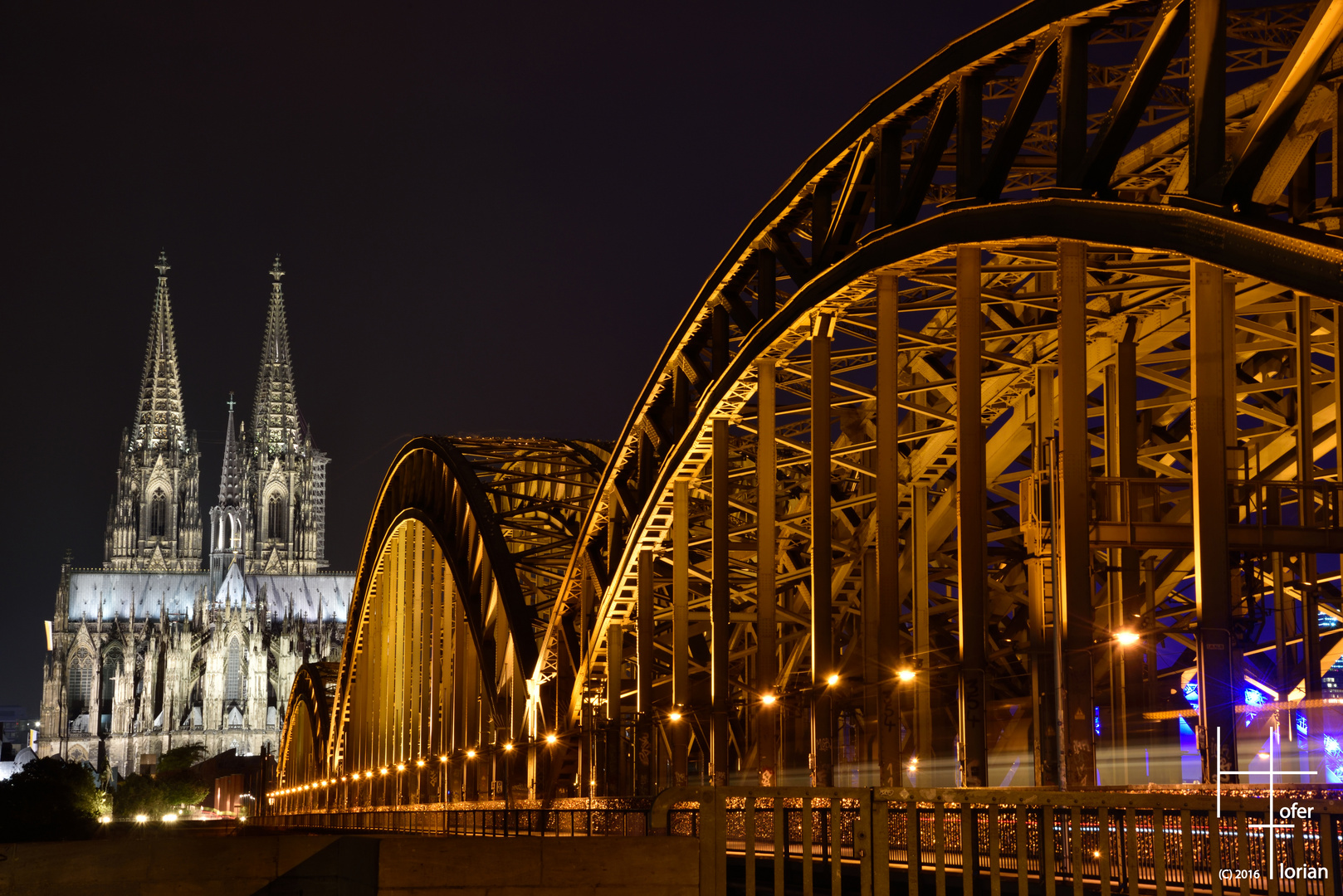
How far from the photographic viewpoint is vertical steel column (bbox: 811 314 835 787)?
2197cm

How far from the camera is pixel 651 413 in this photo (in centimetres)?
3177

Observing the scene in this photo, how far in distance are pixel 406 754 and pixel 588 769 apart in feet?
101

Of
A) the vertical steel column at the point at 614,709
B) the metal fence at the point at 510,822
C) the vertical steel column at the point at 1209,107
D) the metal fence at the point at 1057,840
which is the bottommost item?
the metal fence at the point at 510,822

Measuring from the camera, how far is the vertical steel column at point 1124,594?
67.0ft

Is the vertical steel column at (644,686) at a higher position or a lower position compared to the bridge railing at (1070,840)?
higher

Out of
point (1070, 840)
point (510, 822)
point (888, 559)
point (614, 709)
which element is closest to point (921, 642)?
point (888, 559)

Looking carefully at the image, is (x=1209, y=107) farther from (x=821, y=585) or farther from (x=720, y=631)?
(x=720, y=631)

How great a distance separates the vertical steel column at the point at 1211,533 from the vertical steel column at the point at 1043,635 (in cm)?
184

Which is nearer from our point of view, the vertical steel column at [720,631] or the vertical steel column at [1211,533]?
the vertical steel column at [1211,533]

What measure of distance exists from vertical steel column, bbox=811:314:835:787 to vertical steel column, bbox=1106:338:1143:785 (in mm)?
3403

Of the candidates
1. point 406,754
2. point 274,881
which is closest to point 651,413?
point 274,881

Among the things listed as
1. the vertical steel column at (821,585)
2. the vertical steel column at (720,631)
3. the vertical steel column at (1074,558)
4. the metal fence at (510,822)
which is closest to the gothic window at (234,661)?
the metal fence at (510,822)

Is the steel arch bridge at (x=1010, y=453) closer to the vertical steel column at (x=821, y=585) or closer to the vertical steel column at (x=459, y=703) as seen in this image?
the vertical steel column at (x=821, y=585)

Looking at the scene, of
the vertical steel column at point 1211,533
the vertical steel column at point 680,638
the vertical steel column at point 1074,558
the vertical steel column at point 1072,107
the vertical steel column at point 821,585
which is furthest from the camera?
the vertical steel column at point 680,638
